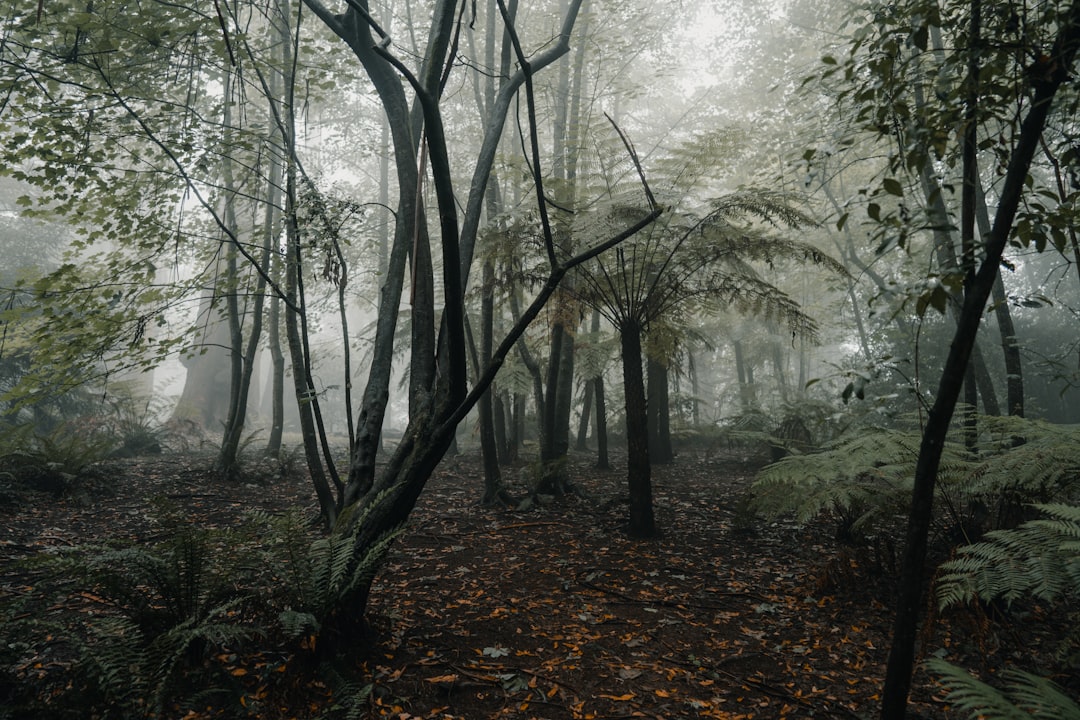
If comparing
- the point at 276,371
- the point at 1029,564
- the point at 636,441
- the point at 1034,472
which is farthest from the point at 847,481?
the point at 276,371

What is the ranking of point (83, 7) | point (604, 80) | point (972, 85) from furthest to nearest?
point (604, 80)
point (83, 7)
point (972, 85)

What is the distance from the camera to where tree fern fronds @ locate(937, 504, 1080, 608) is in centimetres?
243

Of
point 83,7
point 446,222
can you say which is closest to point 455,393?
point 446,222

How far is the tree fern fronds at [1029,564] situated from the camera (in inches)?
95.8

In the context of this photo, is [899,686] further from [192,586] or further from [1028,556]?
[192,586]

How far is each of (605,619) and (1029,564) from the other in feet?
7.11

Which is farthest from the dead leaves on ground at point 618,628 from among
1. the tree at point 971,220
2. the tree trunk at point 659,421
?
the tree trunk at point 659,421

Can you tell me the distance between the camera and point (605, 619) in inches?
138

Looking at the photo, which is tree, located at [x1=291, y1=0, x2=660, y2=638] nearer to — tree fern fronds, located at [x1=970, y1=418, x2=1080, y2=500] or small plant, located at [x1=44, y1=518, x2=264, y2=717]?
small plant, located at [x1=44, y1=518, x2=264, y2=717]

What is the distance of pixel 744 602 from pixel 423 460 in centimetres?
243

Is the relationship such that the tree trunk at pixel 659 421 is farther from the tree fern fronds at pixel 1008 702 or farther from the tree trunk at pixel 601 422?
the tree fern fronds at pixel 1008 702

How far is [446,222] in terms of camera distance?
7.87 ft

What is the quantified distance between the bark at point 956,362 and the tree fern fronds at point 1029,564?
0.80 meters

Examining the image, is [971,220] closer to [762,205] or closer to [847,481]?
[847,481]
